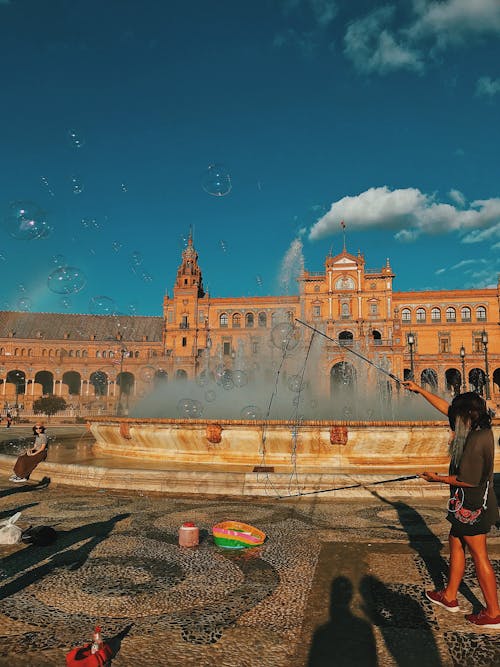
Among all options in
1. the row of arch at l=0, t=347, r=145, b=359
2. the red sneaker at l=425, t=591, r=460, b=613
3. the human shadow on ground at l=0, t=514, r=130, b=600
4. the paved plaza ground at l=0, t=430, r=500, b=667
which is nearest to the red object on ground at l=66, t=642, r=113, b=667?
the paved plaza ground at l=0, t=430, r=500, b=667

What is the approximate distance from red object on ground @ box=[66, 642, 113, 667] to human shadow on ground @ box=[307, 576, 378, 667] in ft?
3.92

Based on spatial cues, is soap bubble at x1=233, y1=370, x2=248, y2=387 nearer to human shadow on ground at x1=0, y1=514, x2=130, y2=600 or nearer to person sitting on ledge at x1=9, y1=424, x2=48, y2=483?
person sitting on ledge at x1=9, y1=424, x2=48, y2=483

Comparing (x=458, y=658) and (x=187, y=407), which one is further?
(x=187, y=407)

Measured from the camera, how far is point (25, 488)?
8.43m

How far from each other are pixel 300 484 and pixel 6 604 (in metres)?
5.01

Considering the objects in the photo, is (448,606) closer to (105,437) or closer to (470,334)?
(105,437)

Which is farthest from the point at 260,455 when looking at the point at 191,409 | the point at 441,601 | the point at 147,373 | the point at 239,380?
the point at 147,373

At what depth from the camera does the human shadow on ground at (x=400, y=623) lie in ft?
9.28

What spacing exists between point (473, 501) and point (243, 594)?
6.43ft

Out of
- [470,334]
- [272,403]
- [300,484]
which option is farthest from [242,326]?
[300,484]

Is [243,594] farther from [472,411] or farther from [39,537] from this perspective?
[39,537]

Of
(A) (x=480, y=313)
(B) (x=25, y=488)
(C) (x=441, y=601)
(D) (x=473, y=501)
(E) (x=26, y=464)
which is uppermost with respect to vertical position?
(A) (x=480, y=313)

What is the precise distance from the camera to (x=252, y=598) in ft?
12.2

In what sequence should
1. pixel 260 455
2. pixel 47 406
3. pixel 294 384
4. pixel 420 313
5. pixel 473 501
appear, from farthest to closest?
pixel 420 313, pixel 47 406, pixel 294 384, pixel 260 455, pixel 473 501
